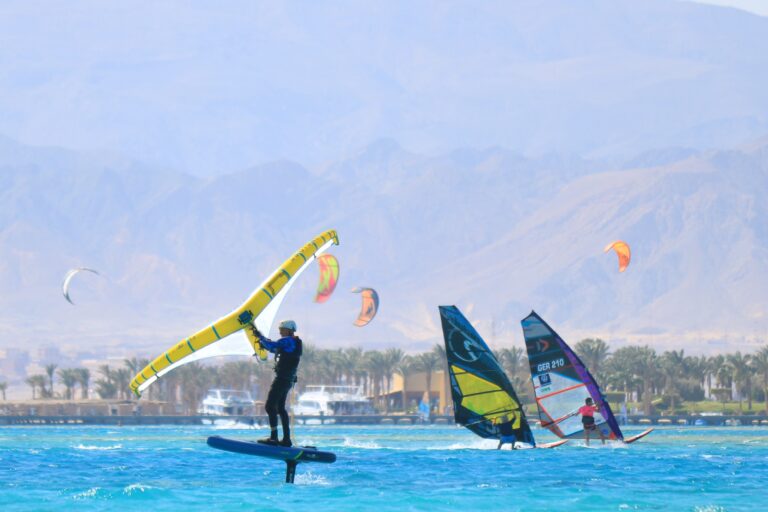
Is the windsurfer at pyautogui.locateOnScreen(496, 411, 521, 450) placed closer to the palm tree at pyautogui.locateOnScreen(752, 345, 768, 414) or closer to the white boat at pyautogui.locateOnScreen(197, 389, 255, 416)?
the white boat at pyautogui.locateOnScreen(197, 389, 255, 416)

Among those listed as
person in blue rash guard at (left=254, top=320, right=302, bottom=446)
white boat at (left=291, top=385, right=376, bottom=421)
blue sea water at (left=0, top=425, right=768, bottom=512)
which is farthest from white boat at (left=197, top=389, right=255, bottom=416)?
person in blue rash guard at (left=254, top=320, right=302, bottom=446)

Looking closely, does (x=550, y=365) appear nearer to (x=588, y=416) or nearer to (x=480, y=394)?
(x=588, y=416)

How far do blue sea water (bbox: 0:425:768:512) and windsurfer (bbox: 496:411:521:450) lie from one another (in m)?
0.89

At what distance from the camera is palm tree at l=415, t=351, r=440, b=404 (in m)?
188

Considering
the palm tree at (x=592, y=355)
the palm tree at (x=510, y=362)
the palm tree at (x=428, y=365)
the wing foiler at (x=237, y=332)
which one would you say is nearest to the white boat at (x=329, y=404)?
the palm tree at (x=428, y=365)

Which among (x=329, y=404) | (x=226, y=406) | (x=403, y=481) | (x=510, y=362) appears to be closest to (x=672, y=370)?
(x=510, y=362)

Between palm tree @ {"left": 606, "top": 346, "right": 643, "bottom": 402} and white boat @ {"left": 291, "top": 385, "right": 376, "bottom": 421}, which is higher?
palm tree @ {"left": 606, "top": 346, "right": 643, "bottom": 402}

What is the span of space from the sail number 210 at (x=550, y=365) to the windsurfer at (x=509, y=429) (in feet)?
6.61

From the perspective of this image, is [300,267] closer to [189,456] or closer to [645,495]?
[645,495]

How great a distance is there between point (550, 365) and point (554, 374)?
38cm

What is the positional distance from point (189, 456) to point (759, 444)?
3048cm

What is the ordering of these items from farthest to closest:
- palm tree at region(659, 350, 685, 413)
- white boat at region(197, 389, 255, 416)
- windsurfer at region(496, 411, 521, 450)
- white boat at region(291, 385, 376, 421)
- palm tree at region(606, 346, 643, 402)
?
palm tree at region(659, 350, 685, 413) → palm tree at region(606, 346, 643, 402) → white boat at region(197, 389, 255, 416) → white boat at region(291, 385, 376, 421) → windsurfer at region(496, 411, 521, 450)

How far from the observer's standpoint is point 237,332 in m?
31.5

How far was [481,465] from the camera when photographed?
175 ft
